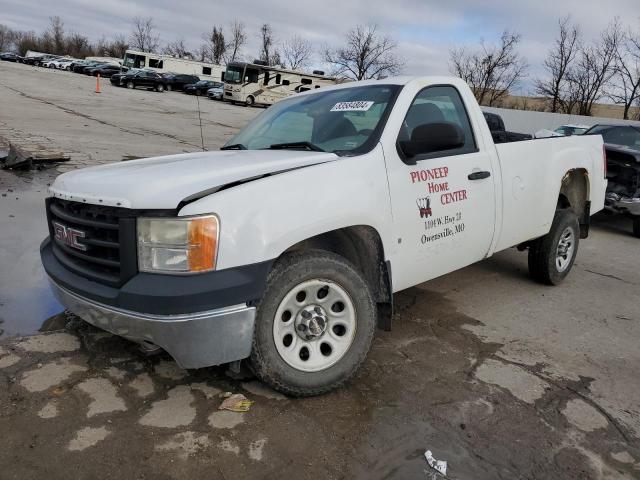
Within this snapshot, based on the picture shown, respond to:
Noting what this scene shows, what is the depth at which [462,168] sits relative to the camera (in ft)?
12.7

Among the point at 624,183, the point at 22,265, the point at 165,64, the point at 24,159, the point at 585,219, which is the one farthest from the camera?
the point at 165,64

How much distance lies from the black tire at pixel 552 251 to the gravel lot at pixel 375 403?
0.38 metres

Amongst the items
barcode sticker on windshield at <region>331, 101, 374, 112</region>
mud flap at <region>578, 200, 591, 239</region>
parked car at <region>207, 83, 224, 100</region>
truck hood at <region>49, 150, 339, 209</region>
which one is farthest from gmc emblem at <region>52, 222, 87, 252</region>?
parked car at <region>207, 83, 224, 100</region>

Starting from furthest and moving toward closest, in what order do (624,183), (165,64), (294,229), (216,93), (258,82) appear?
(165,64), (216,93), (258,82), (624,183), (294,229)

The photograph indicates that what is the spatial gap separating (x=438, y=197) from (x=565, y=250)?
2510 mm

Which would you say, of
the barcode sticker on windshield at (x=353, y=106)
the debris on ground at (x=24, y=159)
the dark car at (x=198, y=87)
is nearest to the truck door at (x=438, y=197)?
the barcode sticker on windshield at (x=353, y=106)

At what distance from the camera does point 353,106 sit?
374 cm

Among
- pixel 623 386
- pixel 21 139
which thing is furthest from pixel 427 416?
pixel 21 139

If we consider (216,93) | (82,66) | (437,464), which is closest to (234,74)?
(216,93)

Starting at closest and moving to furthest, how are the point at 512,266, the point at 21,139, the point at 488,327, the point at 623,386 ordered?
the point at 623,386
the point at 488,327
the point at 512,266
the point at 21,139

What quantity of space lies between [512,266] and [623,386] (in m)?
2.75

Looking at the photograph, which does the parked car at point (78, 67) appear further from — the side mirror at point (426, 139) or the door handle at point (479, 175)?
the side mirror at point (426, 139)

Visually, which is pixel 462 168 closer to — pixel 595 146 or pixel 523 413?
pixel 523 413

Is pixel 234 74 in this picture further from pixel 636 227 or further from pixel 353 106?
pixel 353 106
